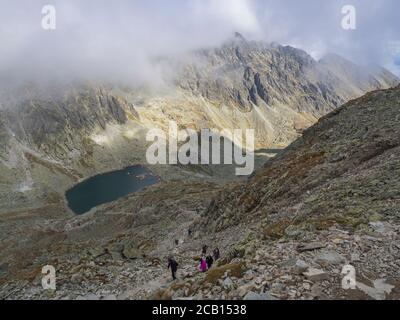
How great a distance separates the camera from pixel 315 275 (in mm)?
17500

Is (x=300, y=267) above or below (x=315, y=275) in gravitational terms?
above

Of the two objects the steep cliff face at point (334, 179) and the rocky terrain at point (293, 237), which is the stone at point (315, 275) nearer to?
the rocky terrain at point (293, 237)

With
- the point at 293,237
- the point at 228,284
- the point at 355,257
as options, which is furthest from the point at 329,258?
the point at 228,284

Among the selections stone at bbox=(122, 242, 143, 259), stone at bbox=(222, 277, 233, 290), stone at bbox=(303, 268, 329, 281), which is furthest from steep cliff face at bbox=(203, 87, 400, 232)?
stone at bbox=(122, 242, 143, 259)

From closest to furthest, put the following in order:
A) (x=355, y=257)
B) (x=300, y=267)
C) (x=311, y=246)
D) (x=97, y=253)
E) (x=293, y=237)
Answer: (x=300, y=267) < (x=355, y=257) < (x=311, y=246) < (x=293, y=237) < (x=97, y=253)

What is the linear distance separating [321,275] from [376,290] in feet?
7.58

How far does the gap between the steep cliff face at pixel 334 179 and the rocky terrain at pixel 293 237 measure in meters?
0.14

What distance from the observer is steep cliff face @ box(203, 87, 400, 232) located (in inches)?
1047

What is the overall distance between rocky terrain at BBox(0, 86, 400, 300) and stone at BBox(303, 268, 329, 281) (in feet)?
0.15

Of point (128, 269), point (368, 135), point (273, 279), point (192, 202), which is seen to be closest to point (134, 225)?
point (192, 202)

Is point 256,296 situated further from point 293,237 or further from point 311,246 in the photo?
point 293,237

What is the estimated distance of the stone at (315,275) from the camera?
17297mm

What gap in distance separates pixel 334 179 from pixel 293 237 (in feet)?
49.1

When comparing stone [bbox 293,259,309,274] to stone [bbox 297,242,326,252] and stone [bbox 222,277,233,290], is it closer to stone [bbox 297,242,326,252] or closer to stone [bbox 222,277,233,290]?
stone [bbox 297,242,326,252]
